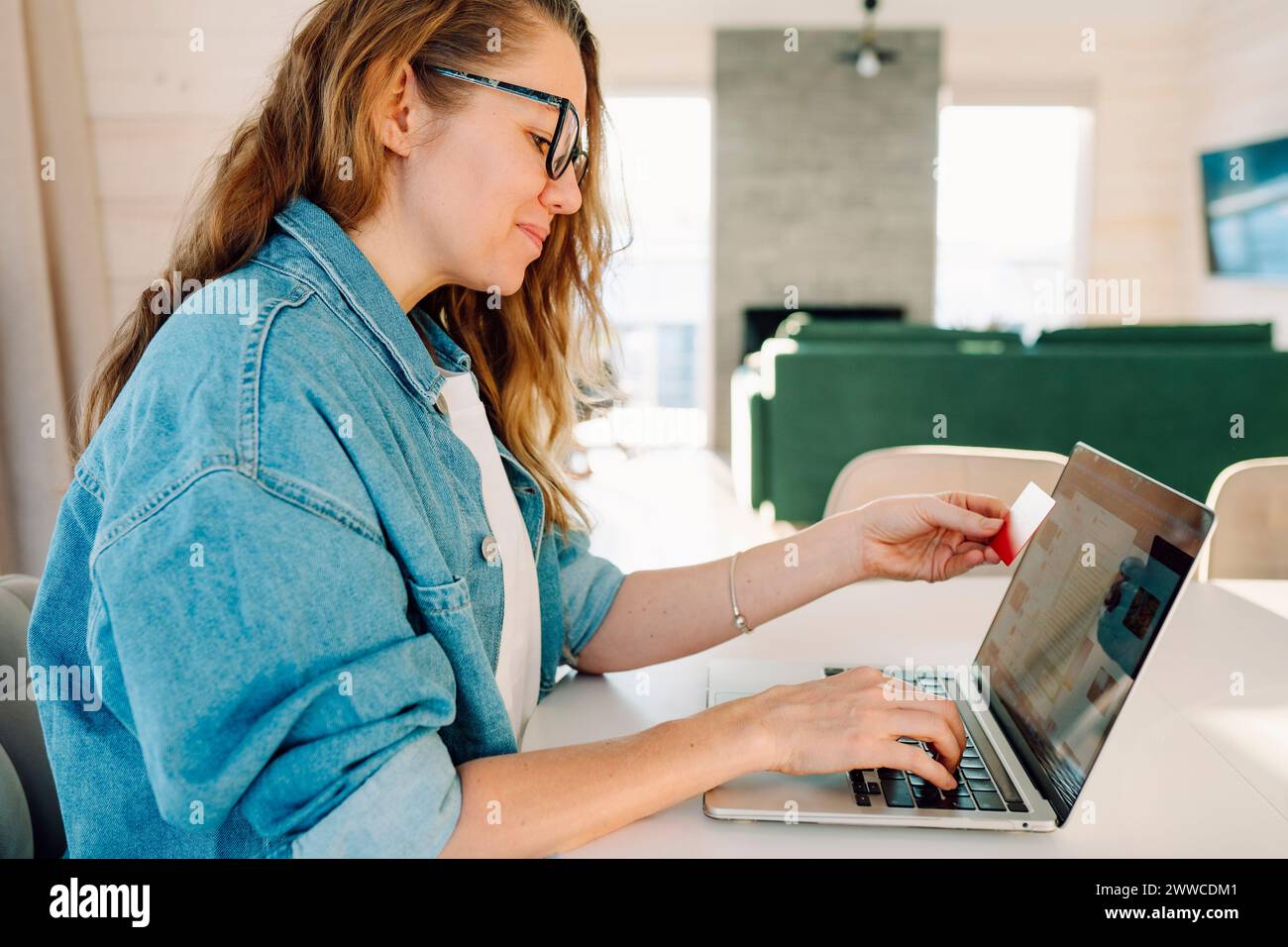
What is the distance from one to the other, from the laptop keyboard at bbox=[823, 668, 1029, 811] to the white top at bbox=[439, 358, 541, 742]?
0.32 metres

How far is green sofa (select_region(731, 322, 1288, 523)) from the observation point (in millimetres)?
3658

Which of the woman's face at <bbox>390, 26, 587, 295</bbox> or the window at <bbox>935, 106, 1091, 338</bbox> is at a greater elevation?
the window at <bbox>935, 106, 1091, 338</bbox>

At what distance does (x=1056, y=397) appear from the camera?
12.3 feet

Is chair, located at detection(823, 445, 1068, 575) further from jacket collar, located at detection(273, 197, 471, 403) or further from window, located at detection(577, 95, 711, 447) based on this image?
window, located at detection(577, 95, 711, 447)

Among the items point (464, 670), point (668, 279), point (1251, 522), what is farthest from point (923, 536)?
point (668, 279)

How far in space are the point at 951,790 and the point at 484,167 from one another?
60 centimetres

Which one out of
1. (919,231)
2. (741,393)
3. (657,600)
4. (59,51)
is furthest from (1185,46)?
(657,600)

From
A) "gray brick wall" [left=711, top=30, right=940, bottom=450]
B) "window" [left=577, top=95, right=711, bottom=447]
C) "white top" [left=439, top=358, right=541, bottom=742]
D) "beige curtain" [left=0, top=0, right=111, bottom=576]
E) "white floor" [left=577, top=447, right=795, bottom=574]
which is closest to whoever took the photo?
"white top" [left=439, top=358, right=541, bottom=742]

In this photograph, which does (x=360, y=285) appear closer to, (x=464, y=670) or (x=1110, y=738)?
(x=464, y=670)

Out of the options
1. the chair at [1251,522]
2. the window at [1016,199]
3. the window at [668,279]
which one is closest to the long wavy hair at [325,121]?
the chair at [1251,522]

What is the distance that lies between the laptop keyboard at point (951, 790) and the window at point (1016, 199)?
640 cm

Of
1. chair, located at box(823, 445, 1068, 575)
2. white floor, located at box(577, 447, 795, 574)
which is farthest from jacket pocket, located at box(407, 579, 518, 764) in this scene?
white floor, located at box(577, 447, 795, 574)

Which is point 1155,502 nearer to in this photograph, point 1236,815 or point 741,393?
point 1236,815

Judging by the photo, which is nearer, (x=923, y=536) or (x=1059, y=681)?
(x=1059, y=681)
